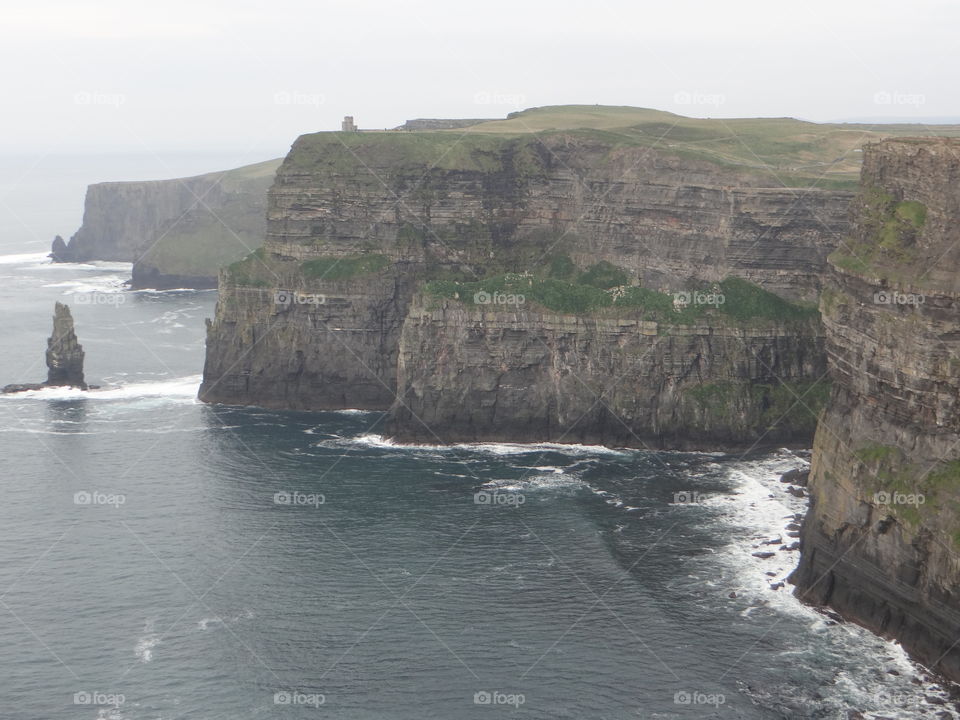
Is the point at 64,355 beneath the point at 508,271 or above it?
beneath

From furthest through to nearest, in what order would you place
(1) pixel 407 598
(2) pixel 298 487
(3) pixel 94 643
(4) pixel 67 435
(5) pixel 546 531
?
(4) pixel 67 435, (2) pixel 298 487, (5) pixel 546 531, (1) pixel 407 598, (3) pixel 94 643

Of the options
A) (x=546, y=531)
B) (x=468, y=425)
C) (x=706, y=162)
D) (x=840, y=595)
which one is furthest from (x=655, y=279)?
(x=840, y=595)

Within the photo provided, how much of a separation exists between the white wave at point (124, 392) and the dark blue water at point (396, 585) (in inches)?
532

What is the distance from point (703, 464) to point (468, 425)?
83.6 ft

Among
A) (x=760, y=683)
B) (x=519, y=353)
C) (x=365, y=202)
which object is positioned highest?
(x=365, y=202)

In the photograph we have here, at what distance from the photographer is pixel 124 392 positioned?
148 metres

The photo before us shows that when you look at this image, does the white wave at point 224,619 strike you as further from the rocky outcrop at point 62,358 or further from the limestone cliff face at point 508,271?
the rocky outcrop at point 62,358

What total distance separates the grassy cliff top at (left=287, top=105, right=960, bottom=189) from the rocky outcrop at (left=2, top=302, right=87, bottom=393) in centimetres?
3284

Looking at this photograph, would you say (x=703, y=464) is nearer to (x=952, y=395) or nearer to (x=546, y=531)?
(x=546, y=531)

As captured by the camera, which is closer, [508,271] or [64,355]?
[508,271]

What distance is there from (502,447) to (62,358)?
189ft

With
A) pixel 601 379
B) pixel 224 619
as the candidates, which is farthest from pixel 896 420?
pixel 601 379

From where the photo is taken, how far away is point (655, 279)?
138750 mm

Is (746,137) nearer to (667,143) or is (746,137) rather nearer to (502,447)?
(667,143)
